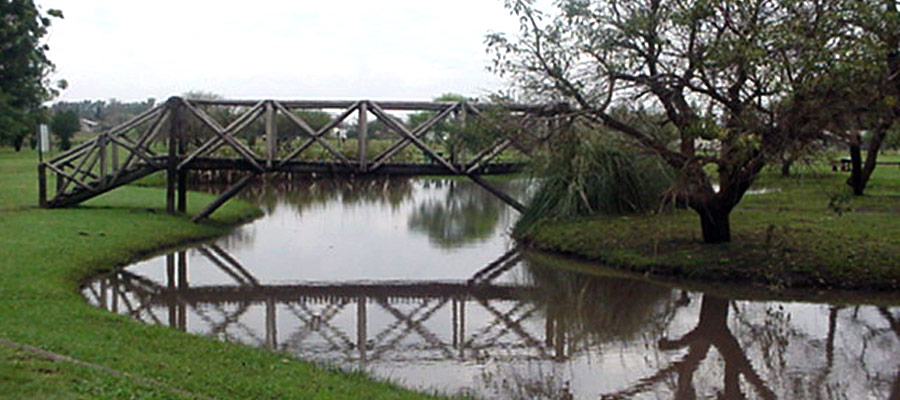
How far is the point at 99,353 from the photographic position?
28.6 feet

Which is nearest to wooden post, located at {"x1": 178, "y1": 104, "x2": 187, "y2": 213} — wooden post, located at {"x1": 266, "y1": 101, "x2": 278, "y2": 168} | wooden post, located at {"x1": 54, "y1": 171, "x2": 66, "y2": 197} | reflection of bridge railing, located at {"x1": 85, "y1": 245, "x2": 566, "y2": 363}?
wooden post, located at {"x1": 266, "y1": 101, "x2": 278, "y2": 168}

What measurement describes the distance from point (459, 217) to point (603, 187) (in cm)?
1005

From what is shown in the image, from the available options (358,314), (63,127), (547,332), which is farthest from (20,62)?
(547,332)

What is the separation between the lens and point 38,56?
157 feet

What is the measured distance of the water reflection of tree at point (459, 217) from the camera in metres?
25.4

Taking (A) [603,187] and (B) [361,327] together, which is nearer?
(B) [361,327]

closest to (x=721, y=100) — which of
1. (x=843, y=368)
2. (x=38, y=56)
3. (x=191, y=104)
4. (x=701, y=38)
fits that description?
(x=701, y=38)

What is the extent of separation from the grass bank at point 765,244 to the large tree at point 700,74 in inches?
39.5

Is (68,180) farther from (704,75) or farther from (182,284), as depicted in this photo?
(704,75)

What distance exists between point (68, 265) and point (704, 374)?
34.1 feet

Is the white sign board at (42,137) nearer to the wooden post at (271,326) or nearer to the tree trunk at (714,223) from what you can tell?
the wooden post at (271,326)

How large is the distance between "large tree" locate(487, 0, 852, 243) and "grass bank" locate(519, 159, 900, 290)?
100 cm

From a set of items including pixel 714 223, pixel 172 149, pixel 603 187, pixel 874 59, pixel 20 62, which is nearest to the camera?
pixel 874 59

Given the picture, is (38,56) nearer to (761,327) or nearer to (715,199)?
(715,199)
